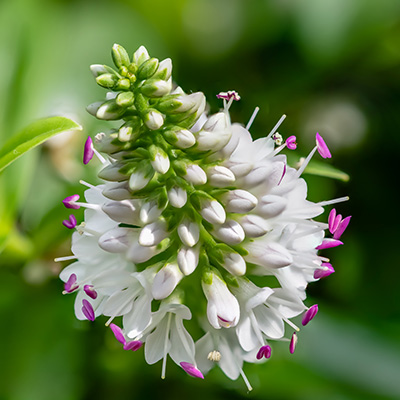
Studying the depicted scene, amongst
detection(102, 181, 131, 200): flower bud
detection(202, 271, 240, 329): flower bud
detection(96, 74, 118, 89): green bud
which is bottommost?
detection(202, 271, 240, 329): flower bud

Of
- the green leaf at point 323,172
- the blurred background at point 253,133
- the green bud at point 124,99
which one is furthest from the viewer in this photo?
the blurred background at point 253,133

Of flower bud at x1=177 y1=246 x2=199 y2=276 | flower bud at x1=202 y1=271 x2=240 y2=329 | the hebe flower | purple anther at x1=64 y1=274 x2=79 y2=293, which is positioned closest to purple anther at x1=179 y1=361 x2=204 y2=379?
the hebe flower

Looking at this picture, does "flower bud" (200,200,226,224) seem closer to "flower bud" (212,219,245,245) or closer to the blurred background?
"flower bud" (212,219,245,245)

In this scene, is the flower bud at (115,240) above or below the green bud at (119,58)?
below

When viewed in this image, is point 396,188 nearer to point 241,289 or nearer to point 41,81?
point 241,289

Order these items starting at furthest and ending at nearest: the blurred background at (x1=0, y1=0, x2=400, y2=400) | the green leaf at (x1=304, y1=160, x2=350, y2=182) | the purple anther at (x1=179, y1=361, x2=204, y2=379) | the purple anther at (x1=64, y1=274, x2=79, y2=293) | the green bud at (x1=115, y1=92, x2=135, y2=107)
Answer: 1. the blurred background at (x1=0, y1=0, x2=400, y2=400)
2. the green leaf at (x1=304, y1=160, x2=350, y2=182)
3. the purple anther at (x1=64, y1=274, x2=79, y2=293)
4. the purple anther at (x1=179, y1=361, x2=204, y2=379)
5. the green bud at (x1=115, y1=92, x2=135, y2=107)

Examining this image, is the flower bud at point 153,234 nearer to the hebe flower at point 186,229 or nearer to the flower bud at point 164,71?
the hebe flower at point 186,229

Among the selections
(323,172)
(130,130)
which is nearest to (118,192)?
(130,130)

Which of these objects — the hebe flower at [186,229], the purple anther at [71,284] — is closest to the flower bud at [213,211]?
the hebe flower at [186,229]
